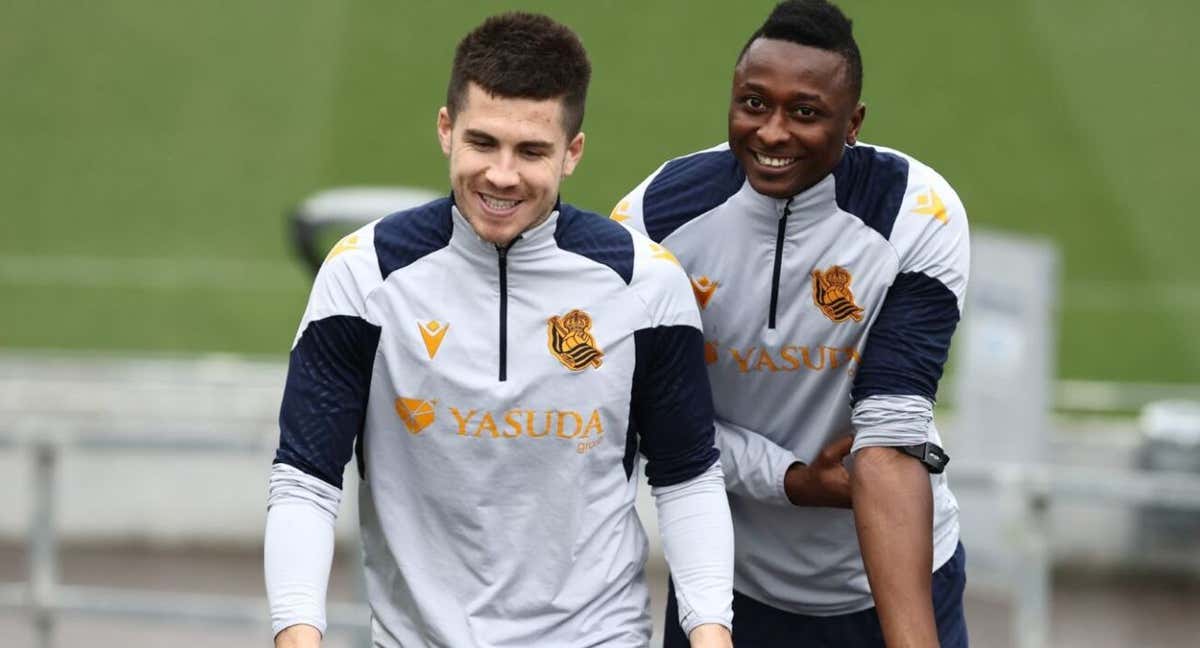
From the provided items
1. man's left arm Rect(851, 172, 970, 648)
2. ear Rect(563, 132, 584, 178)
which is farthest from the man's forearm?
ear Rect(563, 132, 584, 178)

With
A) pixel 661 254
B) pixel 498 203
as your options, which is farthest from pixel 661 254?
pixel 498 203

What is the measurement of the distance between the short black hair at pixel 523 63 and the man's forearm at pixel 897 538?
0.86m

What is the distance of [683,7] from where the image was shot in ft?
→ 60.8

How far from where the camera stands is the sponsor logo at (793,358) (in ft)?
13.0

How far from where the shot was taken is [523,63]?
3492mm

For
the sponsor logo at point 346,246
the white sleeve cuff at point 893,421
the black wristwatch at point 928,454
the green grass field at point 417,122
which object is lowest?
the green grass field at point 417,122

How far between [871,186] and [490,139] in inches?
34.2

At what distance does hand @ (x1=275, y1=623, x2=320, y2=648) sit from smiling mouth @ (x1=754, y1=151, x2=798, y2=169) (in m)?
1.20

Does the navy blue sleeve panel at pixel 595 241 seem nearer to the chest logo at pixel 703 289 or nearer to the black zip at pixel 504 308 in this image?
the black zip at pixel 504 308

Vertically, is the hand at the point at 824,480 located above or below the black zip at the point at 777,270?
below

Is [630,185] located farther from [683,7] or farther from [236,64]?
[236,64]

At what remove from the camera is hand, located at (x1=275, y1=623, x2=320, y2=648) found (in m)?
3.39

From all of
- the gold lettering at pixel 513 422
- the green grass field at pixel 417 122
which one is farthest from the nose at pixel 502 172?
the green grass field at pixel 417 122

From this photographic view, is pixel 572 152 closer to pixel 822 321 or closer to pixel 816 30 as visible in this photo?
pixel 816 30
